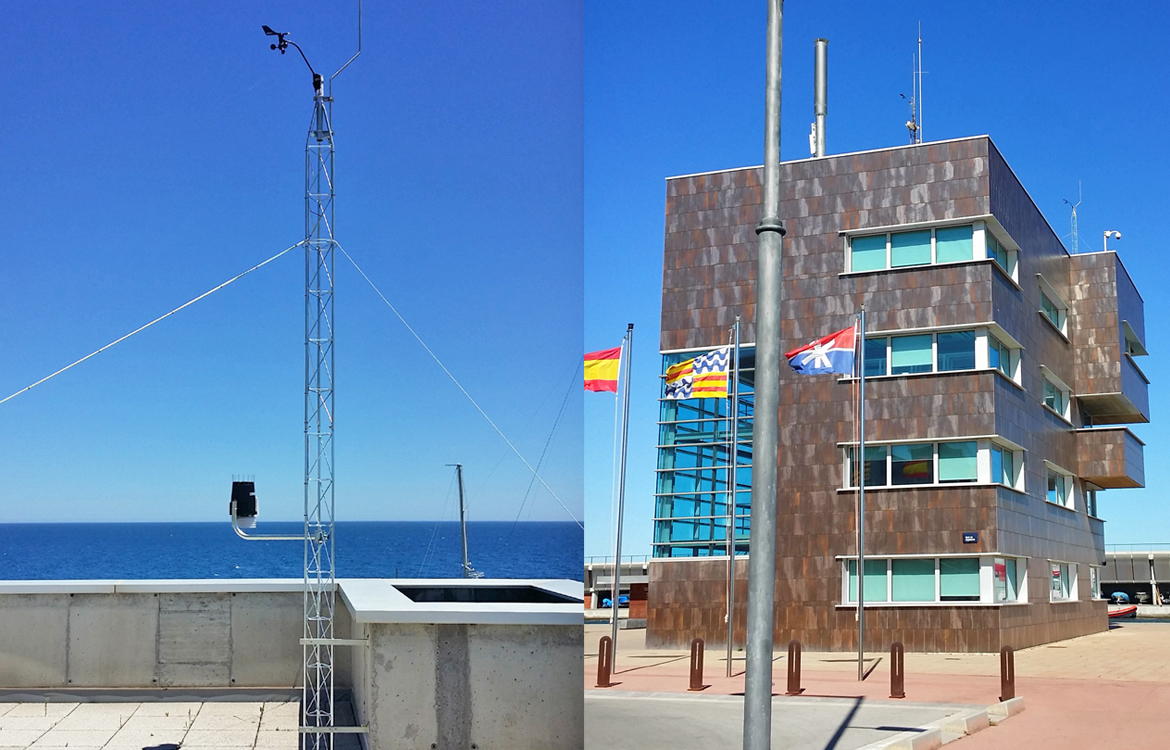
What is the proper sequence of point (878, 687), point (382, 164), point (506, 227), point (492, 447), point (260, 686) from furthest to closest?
point (506, 227) < point (492, 447) < point (382, 164) < point (878, 687) < point (260, 686)

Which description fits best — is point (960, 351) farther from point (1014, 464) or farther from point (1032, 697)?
point (1032, 697)

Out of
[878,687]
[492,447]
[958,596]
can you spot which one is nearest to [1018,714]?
[878,687]

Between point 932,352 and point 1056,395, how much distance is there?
969 cm

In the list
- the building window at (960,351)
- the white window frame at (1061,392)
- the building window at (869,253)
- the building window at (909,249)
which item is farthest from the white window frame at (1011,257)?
the white window frame at (1061,392)

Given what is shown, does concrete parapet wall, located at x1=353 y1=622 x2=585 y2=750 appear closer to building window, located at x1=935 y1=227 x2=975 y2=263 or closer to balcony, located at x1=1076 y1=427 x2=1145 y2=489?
building window, located at x1=935 y1=227 x2=975 y2=263

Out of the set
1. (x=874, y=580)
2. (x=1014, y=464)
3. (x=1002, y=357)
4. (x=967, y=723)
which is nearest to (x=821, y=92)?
(x=967, y=723)

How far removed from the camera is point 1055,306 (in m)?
36.1

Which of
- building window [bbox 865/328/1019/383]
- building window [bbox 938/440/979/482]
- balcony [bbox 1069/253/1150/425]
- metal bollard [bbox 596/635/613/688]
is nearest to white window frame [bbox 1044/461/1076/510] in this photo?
balcony [bbox 1069/253/1150/425]

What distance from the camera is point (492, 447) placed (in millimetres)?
148500

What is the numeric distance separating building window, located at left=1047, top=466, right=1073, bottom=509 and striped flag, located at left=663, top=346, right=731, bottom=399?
14.7 metres

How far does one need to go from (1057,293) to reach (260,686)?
29.6 metres

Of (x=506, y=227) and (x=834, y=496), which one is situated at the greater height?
(x=506, y=227)

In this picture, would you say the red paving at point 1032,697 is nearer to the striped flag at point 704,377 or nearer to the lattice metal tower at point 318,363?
the striped flag at point 704,377

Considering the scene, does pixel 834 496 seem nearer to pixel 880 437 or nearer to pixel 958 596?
pixel 880 437
